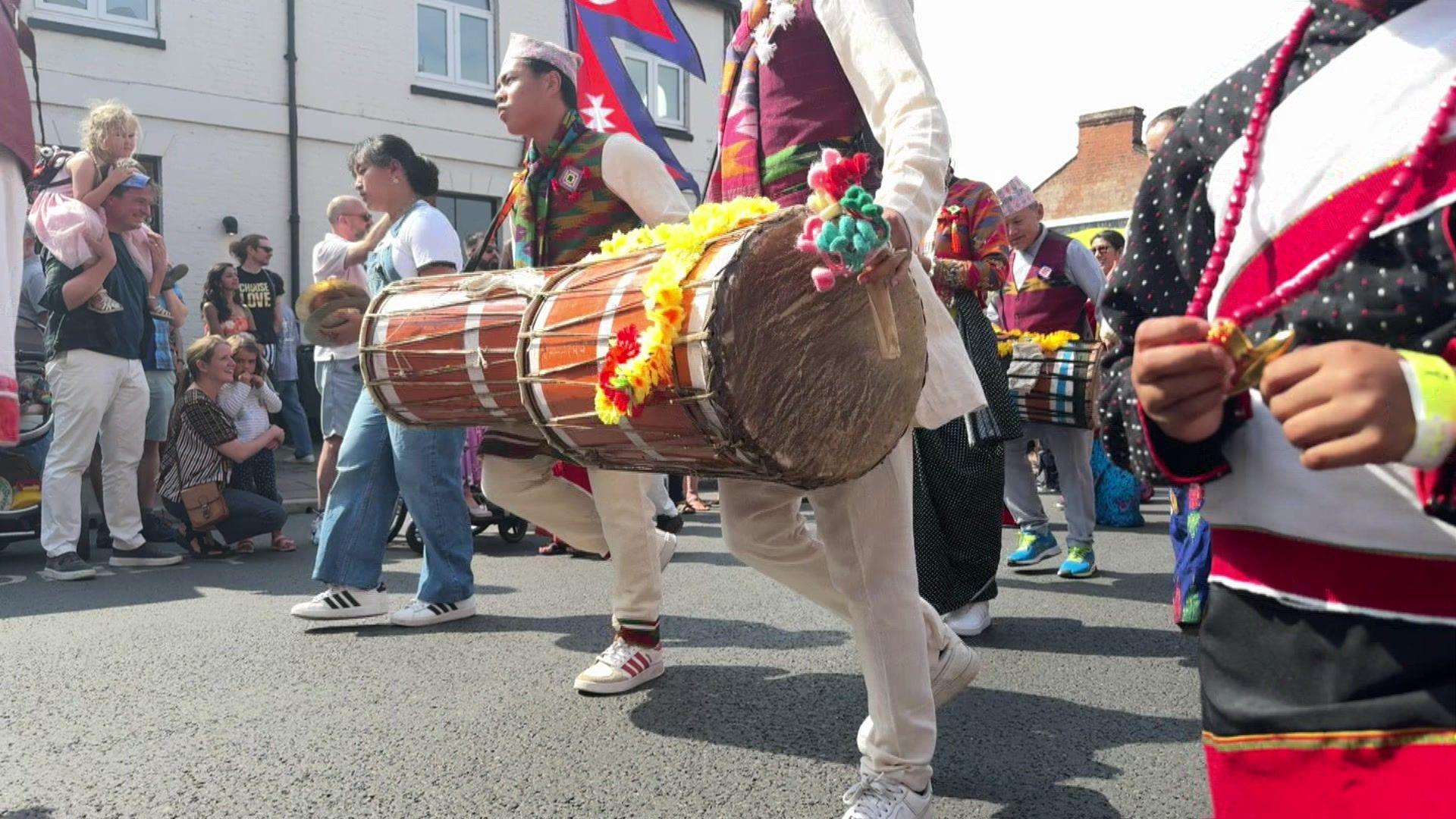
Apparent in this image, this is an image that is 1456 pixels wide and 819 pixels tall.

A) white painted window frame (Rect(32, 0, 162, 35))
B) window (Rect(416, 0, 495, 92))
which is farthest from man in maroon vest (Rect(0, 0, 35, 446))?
window (Rect(416, 0, 495, 92))

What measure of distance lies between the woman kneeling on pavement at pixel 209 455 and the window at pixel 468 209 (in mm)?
8365

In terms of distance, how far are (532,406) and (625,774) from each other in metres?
0.96

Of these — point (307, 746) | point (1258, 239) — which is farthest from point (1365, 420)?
point (307, 746)

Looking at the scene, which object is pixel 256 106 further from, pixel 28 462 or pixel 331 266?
pixel 28 462

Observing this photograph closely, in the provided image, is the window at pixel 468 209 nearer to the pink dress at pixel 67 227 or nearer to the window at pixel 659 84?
the window at pixel 659 84

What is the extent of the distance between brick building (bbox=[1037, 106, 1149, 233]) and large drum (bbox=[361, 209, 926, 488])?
1410 inches

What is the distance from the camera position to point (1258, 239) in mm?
1372

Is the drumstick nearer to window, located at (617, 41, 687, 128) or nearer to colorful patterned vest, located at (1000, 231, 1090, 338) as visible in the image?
colorful patterned vest, located at (1000, 231, 1090, 338)

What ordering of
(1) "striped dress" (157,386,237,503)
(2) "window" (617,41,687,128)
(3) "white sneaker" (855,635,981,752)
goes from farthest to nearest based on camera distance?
1. (2) "window" (617,41,687,128)
2. (1) "striped dress" (157,386,237,503)
3. (3) "white sneaker" (855,635,981,752)

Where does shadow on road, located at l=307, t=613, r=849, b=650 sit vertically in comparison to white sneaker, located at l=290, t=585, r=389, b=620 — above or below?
below

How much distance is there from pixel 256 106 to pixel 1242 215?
13.7 meters

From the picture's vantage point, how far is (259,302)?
10.3 meters

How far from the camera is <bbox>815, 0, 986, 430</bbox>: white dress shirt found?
2.41 meters

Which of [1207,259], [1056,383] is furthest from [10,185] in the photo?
[1056,383]
